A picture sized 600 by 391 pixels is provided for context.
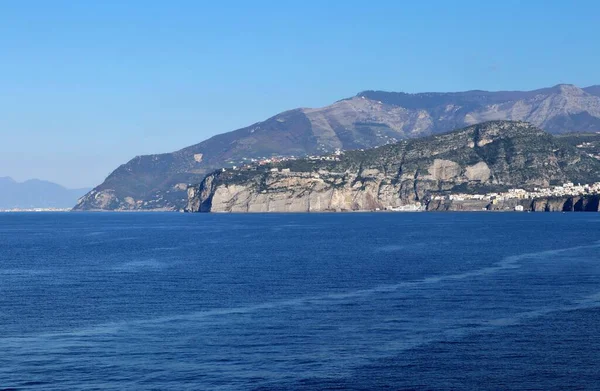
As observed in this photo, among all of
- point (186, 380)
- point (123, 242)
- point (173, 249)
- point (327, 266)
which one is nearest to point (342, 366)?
point (186, 380)

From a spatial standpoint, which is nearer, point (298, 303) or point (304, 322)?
point (304, 322)

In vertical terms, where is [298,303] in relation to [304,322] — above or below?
above

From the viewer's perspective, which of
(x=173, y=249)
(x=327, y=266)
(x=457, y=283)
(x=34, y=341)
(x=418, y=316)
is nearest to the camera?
(x=34, y=341)

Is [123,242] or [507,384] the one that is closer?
[507,384]

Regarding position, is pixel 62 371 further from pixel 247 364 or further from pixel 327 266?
pixel 327 266

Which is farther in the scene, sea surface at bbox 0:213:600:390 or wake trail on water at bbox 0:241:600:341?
wake trail on water at bbox 0:241:600:341

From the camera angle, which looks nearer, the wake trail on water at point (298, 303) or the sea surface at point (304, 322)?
the sea surface at point (304, 322)

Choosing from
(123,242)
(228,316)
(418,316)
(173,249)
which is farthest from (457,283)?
(123,242)

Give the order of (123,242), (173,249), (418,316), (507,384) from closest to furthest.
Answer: (507,384) → (418,316) → (173,249) → (123,242)
